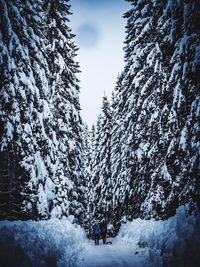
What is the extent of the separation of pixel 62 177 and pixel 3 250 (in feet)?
36.0

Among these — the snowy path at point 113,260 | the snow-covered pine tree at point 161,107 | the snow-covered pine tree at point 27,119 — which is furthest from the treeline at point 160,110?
the snow-covered pine tree at point 27,119

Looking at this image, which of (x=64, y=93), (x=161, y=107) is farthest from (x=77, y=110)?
(x=161, y=107)

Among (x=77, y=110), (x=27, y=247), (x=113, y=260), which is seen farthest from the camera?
(x=77, y=110)

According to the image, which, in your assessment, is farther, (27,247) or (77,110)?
(77,110)

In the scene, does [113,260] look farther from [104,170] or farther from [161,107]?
[104,170]

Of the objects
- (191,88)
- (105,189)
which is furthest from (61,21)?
(105,189)

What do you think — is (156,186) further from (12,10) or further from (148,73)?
(12,10)

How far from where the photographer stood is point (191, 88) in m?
9.71

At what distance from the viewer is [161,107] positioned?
14773 mm

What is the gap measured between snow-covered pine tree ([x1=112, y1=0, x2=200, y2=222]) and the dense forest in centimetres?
4

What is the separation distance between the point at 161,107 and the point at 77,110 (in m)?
8.93

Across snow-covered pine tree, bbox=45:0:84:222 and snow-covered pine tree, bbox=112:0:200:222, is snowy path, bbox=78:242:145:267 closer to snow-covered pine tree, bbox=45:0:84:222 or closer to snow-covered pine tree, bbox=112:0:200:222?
snow-covered pine tree, bbox=112:0:200:222

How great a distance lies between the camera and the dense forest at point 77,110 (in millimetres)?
9797

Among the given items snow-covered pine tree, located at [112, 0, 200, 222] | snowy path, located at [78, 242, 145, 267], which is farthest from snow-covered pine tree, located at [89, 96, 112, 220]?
snowy path, located at [78, 242, 145, 267]
